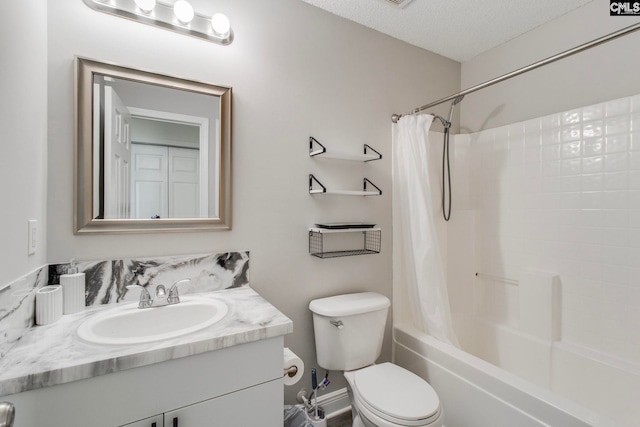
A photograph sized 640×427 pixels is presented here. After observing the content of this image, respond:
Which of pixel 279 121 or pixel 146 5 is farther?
pixel 279 121

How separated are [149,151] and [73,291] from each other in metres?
0.64

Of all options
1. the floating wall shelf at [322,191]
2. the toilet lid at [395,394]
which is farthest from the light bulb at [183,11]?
the toilet lid at [395,394]

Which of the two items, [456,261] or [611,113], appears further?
[456,261]

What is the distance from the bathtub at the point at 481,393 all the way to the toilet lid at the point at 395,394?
27cm

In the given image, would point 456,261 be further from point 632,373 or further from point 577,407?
point 577,407

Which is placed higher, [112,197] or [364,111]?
[364,111]

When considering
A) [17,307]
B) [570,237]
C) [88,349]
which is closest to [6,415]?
[88,349]

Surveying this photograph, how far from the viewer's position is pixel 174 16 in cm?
138

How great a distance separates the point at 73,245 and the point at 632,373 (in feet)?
8.74

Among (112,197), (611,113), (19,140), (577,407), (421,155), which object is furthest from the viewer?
(421,155)

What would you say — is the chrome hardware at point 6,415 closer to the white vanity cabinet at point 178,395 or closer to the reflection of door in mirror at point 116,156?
the white vanity cabinet at point 178,395

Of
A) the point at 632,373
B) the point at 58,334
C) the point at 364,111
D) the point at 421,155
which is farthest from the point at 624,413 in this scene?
the point at 58,334

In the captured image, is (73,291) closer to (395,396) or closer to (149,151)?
(149,151)

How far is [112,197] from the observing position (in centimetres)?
131
